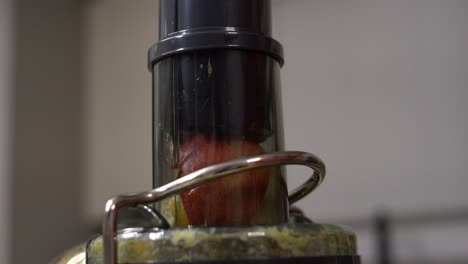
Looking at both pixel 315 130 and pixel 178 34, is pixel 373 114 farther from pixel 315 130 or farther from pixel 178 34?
pixel 178 34

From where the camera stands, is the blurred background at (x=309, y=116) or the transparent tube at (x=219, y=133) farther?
the blurred background at (x=309, y=116)

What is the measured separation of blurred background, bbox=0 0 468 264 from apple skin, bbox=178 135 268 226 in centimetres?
56

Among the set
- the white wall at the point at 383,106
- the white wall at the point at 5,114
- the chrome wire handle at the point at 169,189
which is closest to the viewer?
the chrome wire handle at the point at 169,189

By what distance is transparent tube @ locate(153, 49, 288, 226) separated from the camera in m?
0.27

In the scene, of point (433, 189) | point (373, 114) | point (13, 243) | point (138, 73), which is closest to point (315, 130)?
point (373, 114)

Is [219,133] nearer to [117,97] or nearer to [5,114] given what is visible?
[5,114]

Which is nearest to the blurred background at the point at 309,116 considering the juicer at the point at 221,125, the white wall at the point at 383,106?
the white wall at the point at 383,106

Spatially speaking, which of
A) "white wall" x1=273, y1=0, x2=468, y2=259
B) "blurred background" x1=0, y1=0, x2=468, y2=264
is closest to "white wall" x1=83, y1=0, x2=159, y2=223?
"blurred background" x1=0, y1=0, x2=468, y2=264

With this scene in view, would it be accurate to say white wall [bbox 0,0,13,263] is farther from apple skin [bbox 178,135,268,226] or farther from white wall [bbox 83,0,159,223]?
apple skin [bbox 178,135,268,226]

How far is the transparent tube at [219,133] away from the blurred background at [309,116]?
56 centimetres

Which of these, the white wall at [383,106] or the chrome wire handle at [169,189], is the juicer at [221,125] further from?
the white wall at [383,106]

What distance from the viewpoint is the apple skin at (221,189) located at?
0.27 meters

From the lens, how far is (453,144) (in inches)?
29.9

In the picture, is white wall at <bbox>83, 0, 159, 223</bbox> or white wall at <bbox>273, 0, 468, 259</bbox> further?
white wall at <bbox>83, 0, 159, 223</bbox>
